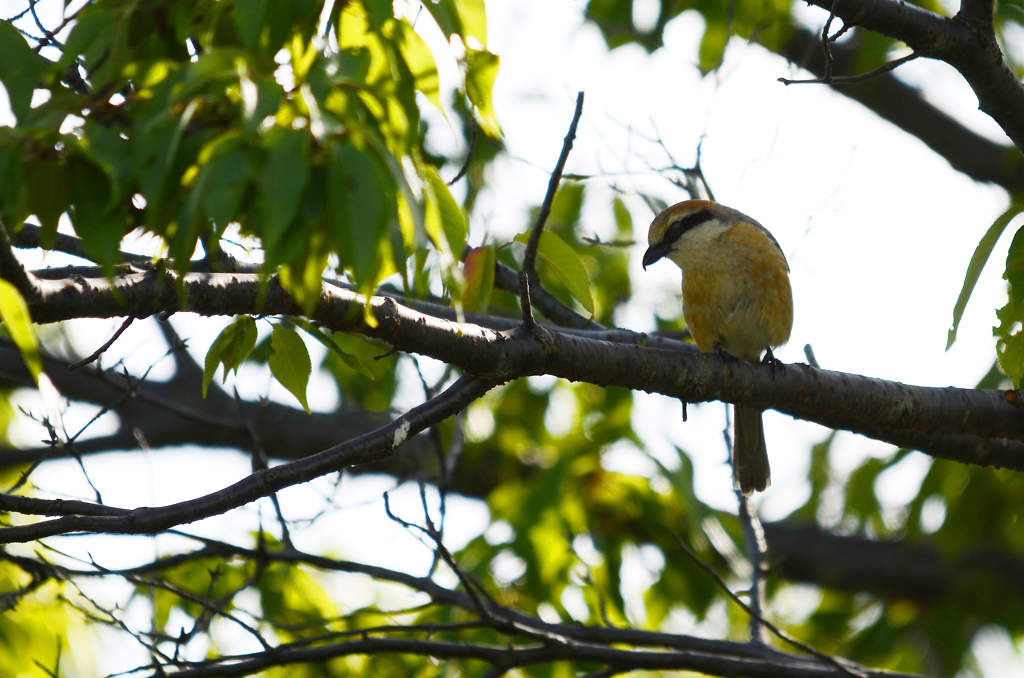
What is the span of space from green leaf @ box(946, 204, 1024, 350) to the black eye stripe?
2.59 meters

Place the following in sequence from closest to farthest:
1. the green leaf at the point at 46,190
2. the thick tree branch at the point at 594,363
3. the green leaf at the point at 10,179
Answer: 1. the green leaf at the point at 10,179
2. the green leaf at the point at 46,190
3. the thick tree branch at the point at 594,363

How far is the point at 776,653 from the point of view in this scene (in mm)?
3943

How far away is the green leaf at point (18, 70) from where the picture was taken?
5.17ft

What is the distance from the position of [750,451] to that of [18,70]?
15.3 feet

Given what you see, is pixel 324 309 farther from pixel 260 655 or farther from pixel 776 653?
pixel 776 653

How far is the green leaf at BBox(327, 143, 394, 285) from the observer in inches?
53.1

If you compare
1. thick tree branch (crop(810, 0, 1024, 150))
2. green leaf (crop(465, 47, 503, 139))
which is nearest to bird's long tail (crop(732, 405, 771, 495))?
thick tree branch (crop(810, 0, 1024, 150))

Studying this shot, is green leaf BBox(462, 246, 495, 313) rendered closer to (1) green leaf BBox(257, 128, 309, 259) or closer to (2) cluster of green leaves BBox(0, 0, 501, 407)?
(2) cluster of green leaves BBox(0, 0, 501, 407)

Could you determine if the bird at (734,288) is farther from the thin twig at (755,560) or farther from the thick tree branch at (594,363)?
the thick tree branch at (594,363)

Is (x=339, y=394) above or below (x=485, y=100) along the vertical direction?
above

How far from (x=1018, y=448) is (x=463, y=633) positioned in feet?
9.76

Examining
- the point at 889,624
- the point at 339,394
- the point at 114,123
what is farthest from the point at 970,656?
the point at 114,123

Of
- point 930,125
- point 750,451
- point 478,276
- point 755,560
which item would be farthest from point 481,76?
point 930,125

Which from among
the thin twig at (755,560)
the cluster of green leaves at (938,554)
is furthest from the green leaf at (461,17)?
the cluster of green leaves at (938,554)
